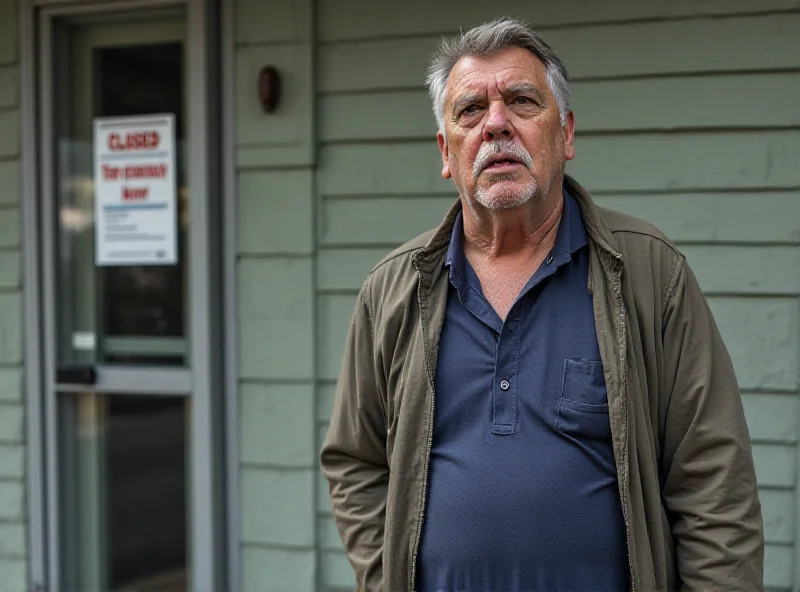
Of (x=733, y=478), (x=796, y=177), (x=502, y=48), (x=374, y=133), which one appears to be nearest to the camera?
(x=733, y=478)

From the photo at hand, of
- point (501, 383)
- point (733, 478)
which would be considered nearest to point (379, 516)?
point (501, 383)

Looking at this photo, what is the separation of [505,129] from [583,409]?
0.66 metres

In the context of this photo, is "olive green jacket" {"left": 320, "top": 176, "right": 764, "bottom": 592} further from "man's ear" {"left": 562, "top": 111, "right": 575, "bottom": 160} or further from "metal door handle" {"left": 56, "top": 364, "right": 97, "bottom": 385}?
"metal door handle" {"left": 56, "top": 364, "right": 97, "bottom": 385}

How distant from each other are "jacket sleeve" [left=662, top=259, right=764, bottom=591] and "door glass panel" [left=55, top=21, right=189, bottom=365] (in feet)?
7.73

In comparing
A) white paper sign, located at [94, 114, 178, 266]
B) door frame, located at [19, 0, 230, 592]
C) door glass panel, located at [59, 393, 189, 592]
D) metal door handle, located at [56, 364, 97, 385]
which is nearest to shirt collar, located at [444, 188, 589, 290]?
door frame, located at [19, 0, 230, 592]

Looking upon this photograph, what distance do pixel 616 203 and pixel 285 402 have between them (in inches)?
58.2

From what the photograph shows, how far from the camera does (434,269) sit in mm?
2207

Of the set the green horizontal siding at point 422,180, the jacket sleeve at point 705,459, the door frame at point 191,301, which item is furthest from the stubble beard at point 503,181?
the door frame at point 191,301

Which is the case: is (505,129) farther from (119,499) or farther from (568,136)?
(119,499)

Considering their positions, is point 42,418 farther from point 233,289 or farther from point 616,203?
point 616,203

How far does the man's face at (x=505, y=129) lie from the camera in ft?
6.91

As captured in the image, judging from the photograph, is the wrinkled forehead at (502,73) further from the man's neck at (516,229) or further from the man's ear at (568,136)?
the man's neck at (516,229)

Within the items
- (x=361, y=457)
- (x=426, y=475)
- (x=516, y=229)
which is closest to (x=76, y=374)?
(x=361, y=457)

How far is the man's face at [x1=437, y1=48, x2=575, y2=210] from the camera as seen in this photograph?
2.11 metres
